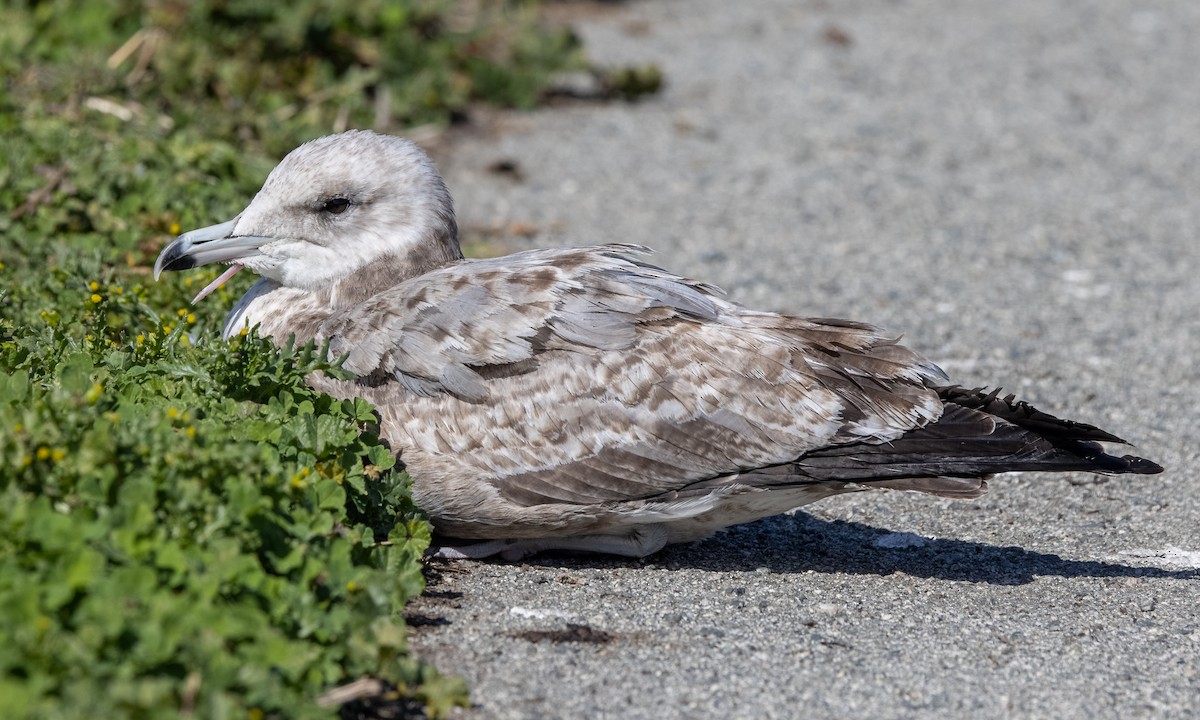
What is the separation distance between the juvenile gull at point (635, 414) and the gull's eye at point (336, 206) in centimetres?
56

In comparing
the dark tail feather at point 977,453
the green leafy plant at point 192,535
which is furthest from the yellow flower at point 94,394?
the dark tail feather at point 977,453

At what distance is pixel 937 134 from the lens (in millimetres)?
11102

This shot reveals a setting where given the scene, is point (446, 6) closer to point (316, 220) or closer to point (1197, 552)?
point (316, 220)

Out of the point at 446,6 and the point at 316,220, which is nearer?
the point at 316,220

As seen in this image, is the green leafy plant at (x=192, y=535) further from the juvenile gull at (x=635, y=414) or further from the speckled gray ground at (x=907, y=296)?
the speckled gray ground at (x=907, y=296)

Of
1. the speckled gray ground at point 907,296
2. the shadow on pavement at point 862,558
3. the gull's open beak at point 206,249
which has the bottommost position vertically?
the shadow on pavement at point 862,558

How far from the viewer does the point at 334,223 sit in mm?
5543

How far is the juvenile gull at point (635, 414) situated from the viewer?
491 centimetres

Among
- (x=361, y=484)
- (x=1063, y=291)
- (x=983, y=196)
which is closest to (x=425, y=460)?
(x=361, y=484)

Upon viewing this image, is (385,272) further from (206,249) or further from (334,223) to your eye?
(206,249)

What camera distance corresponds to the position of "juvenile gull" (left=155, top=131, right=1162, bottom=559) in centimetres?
491

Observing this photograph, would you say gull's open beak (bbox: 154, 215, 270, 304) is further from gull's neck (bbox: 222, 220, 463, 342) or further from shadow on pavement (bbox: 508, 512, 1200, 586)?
shadow on pavement (bbox: 508, 512, 1200, 586)

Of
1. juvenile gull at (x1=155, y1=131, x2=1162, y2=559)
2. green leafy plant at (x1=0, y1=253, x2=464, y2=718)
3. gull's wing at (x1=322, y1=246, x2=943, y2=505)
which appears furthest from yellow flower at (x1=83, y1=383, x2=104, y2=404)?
gull's wing at (x1=322, y1=246, x2=943, y2=505)

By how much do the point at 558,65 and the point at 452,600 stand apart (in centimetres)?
731
